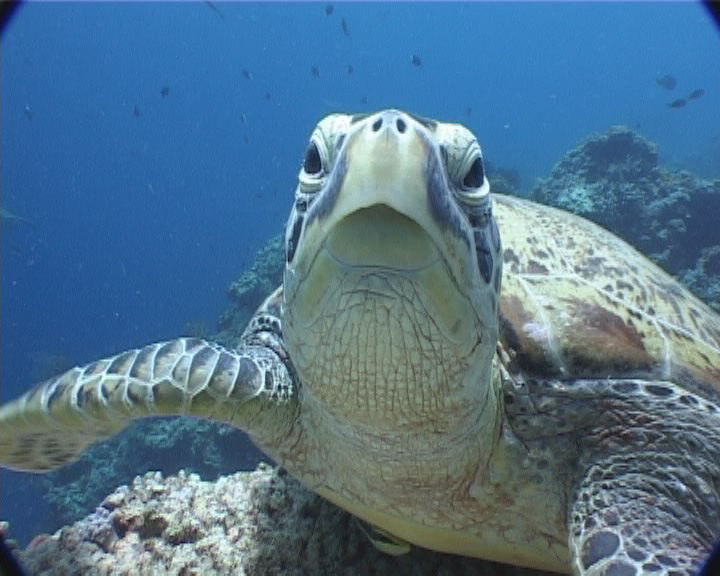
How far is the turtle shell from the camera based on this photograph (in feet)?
6.37

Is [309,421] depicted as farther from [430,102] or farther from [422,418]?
[430,102]

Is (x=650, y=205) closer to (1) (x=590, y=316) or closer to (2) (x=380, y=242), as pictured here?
(1) (x=590, y=316)

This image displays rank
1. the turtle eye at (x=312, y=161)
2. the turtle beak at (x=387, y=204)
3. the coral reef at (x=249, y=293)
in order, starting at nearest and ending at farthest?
the turtle beak at (x=387, y=204) → the turtle eye at (x=312, y=161) → the coral reef at (x=249, y=293)

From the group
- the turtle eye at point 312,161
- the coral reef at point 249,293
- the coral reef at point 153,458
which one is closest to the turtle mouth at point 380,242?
the turtle eye at point 312,161

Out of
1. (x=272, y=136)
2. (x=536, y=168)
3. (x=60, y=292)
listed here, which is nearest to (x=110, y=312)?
(x=60, y=292)

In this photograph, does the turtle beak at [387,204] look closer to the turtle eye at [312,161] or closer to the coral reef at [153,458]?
the turtle eye at [312,161]

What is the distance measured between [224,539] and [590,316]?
1551 millimetres

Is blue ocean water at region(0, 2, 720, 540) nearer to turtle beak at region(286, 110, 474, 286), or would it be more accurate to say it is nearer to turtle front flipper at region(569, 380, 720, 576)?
turtle front flipper at region(569, 380, 720, 576)

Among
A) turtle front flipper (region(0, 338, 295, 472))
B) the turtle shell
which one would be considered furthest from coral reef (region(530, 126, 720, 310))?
turtle front flipper (region(0, 338, 295, 472))

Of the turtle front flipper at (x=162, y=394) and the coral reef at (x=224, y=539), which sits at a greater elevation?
the turtle front flipper at (x=162, y=394)

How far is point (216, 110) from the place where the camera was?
8881cm

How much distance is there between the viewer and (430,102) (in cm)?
8225

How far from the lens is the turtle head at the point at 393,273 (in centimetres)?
116

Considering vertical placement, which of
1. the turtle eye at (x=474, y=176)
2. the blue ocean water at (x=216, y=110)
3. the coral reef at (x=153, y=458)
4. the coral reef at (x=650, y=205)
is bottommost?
the coral reef at (x=153, y=458)
